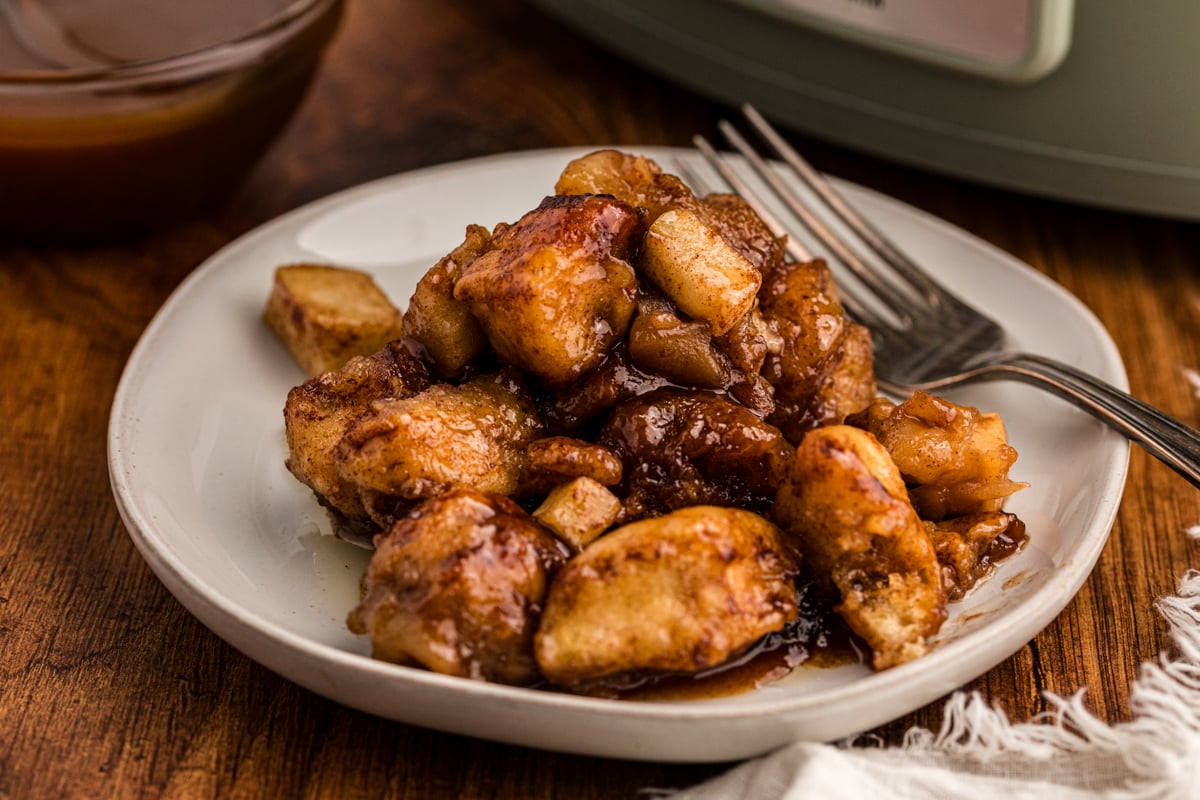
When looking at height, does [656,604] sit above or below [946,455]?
below

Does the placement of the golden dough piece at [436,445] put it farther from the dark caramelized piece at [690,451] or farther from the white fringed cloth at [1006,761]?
the white fringed cloth at [1006,761]

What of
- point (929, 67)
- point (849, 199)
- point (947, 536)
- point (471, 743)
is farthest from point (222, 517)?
point (929, 67)

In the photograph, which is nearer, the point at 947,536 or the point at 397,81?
the point at 947,536

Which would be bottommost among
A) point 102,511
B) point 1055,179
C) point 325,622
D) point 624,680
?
point 102,511

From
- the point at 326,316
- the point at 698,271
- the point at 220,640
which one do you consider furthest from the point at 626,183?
the point at 220,640

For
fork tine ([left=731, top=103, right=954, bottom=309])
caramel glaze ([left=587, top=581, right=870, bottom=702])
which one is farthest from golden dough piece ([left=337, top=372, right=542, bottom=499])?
fork tine ([left=731, top=103, right=954, bottom=309])

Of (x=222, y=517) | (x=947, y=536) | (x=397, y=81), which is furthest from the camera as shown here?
(x=397, y=81)

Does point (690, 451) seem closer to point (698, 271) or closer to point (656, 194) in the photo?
point (698, 271)

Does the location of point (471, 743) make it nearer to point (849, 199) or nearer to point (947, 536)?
point (947, 536)
